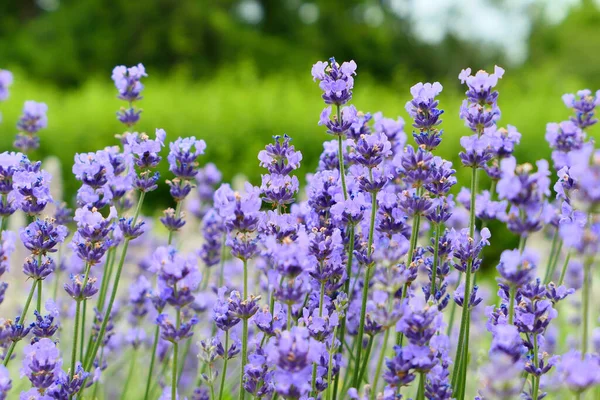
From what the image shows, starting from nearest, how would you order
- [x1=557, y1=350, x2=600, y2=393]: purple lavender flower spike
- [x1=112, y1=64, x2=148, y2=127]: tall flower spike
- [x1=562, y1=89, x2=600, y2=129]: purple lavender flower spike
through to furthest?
1. [x1=557, y1=350, x2=600, y2=393]: purple lavender flower spike
2. [x1=562, y1=89, x2=600, y2=129]: purple lavender flower spike
3. [x1=112, y1=64, x2=148, y2=127]: tall flower spike

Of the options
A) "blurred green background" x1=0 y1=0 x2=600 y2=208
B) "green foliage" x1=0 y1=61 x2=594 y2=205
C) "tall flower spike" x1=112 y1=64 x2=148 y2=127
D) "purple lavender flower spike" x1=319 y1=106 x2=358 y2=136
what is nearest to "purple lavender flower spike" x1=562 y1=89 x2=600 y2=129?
"purple lavender flower spike" x1=319 y1=106 x2=358 y2=136

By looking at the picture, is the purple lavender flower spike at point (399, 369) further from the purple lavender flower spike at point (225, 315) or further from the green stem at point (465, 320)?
the purple lavender flower spike at point (225, 315)

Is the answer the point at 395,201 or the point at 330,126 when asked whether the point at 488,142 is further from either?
the point at 330,126

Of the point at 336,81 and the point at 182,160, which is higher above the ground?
the point at 336,81

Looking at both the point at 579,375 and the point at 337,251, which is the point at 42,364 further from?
the point at 579,375

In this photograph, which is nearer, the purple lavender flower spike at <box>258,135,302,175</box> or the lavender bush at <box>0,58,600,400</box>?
the lavender bush at <box>0,58,600,400</box>

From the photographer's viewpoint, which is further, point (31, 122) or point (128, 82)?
point (31, 122)

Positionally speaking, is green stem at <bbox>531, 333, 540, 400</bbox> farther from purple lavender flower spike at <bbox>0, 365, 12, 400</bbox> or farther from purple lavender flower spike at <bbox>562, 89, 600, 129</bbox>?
purple lavender flower spike at <bbox>0, 365, 12, 400</bbox>

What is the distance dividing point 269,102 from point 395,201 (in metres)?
7.32

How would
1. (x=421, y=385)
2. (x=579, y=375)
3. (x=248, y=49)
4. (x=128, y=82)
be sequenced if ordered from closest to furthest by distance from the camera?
1. (x=579, y=375)
2. (x=421, y=385)
3. (x=128, y=82)
4. (x=248, y=49)

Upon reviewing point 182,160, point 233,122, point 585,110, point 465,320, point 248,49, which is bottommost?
point 465,320

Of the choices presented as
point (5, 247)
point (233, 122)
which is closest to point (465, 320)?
point (5, 247)

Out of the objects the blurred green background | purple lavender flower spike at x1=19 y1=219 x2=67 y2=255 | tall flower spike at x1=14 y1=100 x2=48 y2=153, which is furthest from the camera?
the blurred green background

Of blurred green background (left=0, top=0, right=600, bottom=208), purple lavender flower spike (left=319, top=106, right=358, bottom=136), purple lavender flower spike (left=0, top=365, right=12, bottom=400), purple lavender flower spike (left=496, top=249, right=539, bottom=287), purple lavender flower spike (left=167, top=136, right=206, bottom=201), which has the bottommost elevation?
purple lavender flower spike (left=0, top=365, right=12, bottom=400)
